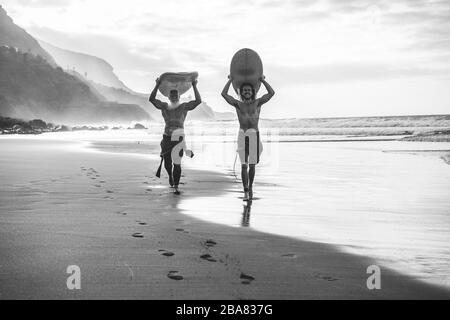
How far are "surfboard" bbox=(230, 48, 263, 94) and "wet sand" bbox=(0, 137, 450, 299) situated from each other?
3668 millimetres

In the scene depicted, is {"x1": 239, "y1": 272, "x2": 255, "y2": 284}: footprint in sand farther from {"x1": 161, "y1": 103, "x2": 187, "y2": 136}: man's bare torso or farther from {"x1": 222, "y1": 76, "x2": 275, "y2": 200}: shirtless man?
{"x1": 161, "y1": 103, "x2": 187, "y2": 136}: man's bare torso

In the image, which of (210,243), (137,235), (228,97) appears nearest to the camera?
(210,243)

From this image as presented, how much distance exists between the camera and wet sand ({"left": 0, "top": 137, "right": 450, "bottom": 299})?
143 inches

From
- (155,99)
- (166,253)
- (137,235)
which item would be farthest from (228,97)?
(166,253)

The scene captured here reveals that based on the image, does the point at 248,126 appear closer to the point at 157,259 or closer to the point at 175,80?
the point at 175,80

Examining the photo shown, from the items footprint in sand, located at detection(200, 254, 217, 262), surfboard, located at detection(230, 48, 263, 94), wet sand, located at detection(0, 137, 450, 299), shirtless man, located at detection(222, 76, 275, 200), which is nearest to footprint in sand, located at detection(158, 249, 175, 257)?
wet sand, located at detection(0, 137, 450, 299)

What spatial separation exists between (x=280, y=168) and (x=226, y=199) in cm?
596

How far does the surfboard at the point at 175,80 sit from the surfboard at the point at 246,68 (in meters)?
0.88

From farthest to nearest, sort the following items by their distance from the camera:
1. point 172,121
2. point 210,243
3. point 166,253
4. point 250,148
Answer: point 172,121 → point 250,148 → point 210,243 → point 166,253

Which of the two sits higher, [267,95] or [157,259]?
[267,95]

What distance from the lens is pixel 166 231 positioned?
5.82 meters

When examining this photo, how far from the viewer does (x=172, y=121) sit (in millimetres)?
10094

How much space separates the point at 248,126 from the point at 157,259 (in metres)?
5.00

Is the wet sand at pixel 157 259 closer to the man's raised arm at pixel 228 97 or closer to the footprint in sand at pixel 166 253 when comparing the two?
the footprint in sand at pixel 166 253
